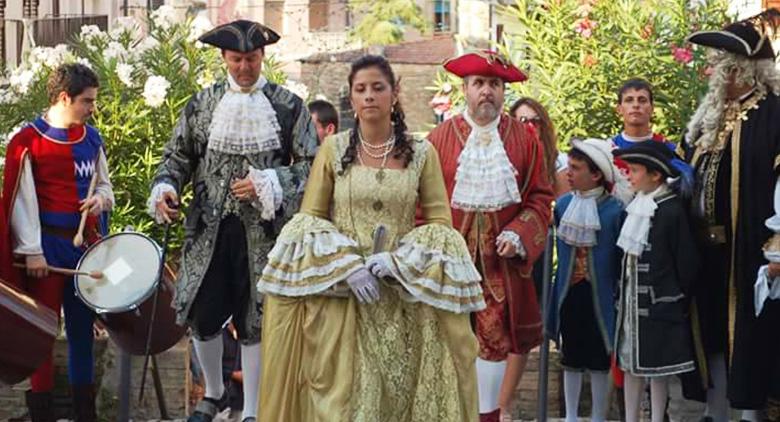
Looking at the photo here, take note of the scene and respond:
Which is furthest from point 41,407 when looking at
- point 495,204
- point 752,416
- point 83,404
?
point 752,416

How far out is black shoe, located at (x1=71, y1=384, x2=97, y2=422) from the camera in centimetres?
1000

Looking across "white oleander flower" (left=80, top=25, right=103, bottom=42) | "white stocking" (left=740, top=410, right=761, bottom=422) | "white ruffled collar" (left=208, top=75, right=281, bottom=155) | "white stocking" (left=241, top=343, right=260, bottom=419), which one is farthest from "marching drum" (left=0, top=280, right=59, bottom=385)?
"white oleander flower" (left=80, top=25, right=103, bottom=42)

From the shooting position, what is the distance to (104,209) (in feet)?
33.1

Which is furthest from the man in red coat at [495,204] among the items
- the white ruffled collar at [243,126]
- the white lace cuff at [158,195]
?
the white lace cuff at [158,195]

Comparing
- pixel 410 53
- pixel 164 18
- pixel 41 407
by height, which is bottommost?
pixel 41 407

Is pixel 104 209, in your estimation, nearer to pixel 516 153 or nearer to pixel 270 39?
pixel 270 39

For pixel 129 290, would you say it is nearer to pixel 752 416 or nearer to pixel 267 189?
pixel 267 189

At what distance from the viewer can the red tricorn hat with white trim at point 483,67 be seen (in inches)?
367

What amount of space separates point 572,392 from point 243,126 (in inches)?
90.4

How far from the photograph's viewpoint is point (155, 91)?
11.7m

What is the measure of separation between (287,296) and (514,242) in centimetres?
166

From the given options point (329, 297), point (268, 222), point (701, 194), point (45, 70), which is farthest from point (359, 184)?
point (45, 70)

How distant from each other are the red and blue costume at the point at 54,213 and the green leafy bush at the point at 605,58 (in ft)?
12.2

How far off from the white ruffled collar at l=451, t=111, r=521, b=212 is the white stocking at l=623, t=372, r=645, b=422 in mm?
1078
